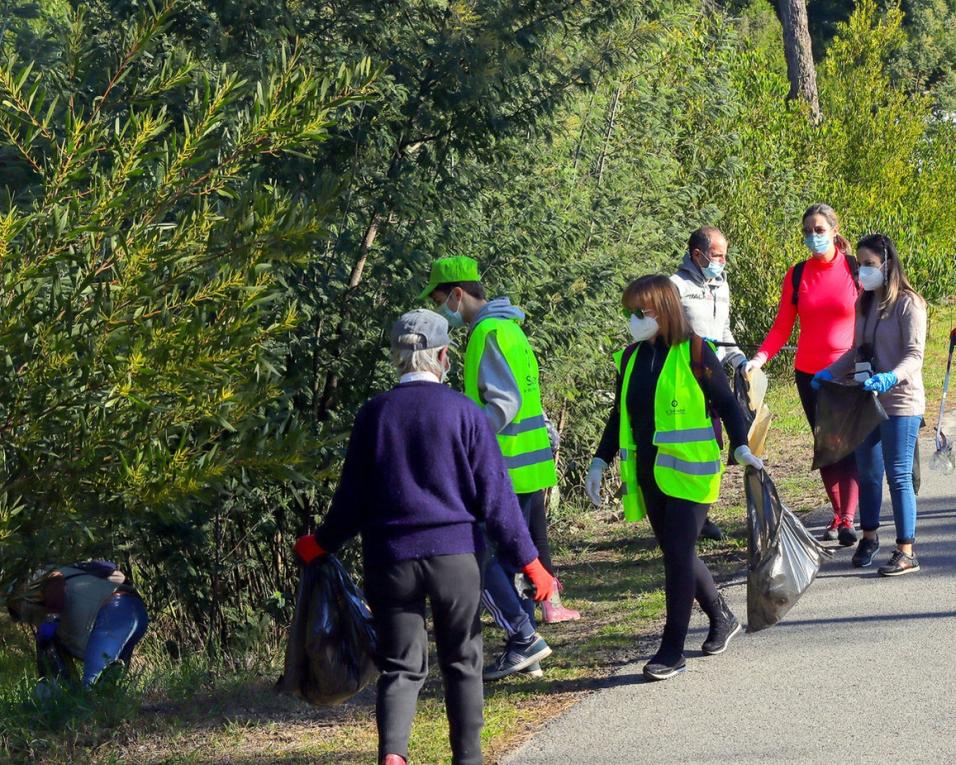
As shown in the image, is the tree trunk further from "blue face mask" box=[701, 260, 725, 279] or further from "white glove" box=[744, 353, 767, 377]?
"white glove" box=[744, 353, 767, 377]

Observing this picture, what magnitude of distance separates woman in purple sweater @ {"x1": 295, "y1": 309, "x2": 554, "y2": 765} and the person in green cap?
121cm

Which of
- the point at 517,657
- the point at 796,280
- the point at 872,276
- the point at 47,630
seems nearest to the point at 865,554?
the point at 872,276

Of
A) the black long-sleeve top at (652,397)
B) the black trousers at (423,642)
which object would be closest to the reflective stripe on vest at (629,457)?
the black long-sleeve top at (652,397)

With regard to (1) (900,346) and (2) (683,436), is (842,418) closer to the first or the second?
(1) (900,346)

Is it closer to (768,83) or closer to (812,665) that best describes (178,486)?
(812,665)

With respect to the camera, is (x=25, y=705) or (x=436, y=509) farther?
(x=25, y=705)

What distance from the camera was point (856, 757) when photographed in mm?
4551

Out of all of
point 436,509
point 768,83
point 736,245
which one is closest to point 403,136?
point 436,509

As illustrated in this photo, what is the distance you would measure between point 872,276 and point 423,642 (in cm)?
384

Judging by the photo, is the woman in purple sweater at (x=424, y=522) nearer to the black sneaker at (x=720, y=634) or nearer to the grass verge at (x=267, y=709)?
the grass verge at (x=267, y=709)

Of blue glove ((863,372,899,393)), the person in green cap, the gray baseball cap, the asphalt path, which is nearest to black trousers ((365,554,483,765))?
the asphalt path

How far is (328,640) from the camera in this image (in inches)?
186

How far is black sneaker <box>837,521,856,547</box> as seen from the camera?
309 inches

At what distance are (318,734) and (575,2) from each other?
12.9 ft
